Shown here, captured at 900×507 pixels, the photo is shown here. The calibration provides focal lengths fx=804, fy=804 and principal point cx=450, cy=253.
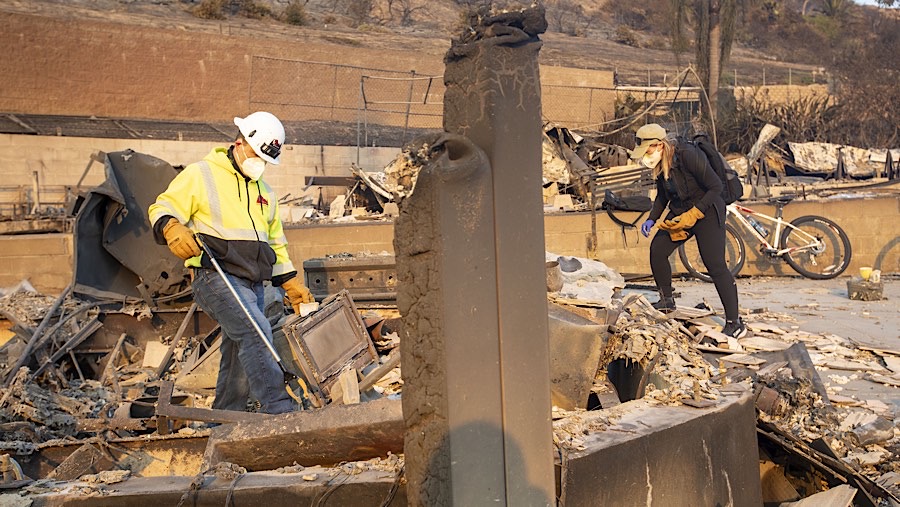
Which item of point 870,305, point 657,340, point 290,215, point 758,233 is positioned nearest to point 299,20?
point 290,215

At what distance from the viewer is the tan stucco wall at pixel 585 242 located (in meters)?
10.5

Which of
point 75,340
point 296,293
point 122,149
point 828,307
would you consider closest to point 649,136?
point 296,293

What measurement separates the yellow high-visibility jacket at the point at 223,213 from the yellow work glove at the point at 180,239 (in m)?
0.07

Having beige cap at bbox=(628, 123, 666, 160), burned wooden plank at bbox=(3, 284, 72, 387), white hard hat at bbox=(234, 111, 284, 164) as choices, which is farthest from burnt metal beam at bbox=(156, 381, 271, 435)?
beige cap at bbox=(628, 123, 666, 160)

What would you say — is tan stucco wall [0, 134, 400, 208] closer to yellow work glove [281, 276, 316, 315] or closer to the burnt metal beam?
yellow work glove [281, 276, 316, 315]

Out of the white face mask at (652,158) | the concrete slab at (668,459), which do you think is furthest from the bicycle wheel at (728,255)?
the concrete slab at (668,459)

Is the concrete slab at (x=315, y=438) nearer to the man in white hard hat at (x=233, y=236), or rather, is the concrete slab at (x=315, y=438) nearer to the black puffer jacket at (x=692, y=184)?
the man in white hard hat at (x=233, y=236)

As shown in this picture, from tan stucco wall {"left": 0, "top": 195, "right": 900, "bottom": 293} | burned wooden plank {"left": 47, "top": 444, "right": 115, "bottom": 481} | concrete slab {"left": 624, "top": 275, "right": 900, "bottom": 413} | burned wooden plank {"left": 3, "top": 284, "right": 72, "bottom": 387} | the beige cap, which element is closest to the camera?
burned wooden plank {"left": 47, "top": 444, "right": 115, "bottom": 481}

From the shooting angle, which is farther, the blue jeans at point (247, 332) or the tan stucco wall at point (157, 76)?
the tan stucco wall at point (157, 76)

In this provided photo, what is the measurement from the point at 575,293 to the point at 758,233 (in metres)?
5.46

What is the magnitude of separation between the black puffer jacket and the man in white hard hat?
3384 millimetres

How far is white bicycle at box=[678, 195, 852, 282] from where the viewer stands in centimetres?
1080

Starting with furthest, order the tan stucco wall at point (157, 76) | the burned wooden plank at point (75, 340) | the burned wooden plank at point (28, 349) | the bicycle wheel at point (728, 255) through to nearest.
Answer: the tan stucco wall at point (157, 76) → the bicycle wheel at point (728, 255) → the burned wooden plank at point (75, 340) → the burned wooden plank at point (28, 349)

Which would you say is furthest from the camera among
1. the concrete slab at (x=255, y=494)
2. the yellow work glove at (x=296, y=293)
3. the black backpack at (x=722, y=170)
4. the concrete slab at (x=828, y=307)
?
the black backpack at (x=722, y=170)
